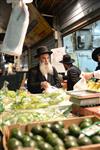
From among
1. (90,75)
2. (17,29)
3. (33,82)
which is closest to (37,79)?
(33,82)

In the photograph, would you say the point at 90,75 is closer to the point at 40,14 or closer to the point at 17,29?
the point at 17,29

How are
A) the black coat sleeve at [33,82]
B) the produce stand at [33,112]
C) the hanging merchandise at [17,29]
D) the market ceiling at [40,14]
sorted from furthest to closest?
the market ceiling at [40,14]
the black coat sleeve at [33,82]
the hanging merchandise at [17,29]
the produce stand at [33,112]

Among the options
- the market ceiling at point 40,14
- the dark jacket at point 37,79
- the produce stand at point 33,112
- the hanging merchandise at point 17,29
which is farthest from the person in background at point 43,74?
the market ceiling at point 40,14

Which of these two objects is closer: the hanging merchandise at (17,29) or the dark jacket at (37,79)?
the hanging merchandise at (17,29)

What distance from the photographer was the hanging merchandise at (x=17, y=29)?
3322 millimetres

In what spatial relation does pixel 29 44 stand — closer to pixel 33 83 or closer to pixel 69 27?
pixel 69 27

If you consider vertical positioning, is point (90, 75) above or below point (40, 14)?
below

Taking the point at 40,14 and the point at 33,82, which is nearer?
the point at 33,82

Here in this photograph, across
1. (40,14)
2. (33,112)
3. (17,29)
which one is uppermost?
(40,14)

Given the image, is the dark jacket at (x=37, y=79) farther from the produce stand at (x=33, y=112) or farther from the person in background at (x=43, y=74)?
the produce stand at (x=33, y=112)

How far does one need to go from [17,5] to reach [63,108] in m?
1.38

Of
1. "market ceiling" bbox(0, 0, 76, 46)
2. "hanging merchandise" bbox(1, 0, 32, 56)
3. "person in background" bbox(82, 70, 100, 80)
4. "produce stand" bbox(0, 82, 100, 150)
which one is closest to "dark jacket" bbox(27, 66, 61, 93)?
"person in background" bbox(82, 70, 100, 80)

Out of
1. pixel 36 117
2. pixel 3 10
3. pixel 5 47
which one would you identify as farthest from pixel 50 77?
pixel 3 10

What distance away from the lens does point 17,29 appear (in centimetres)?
338
